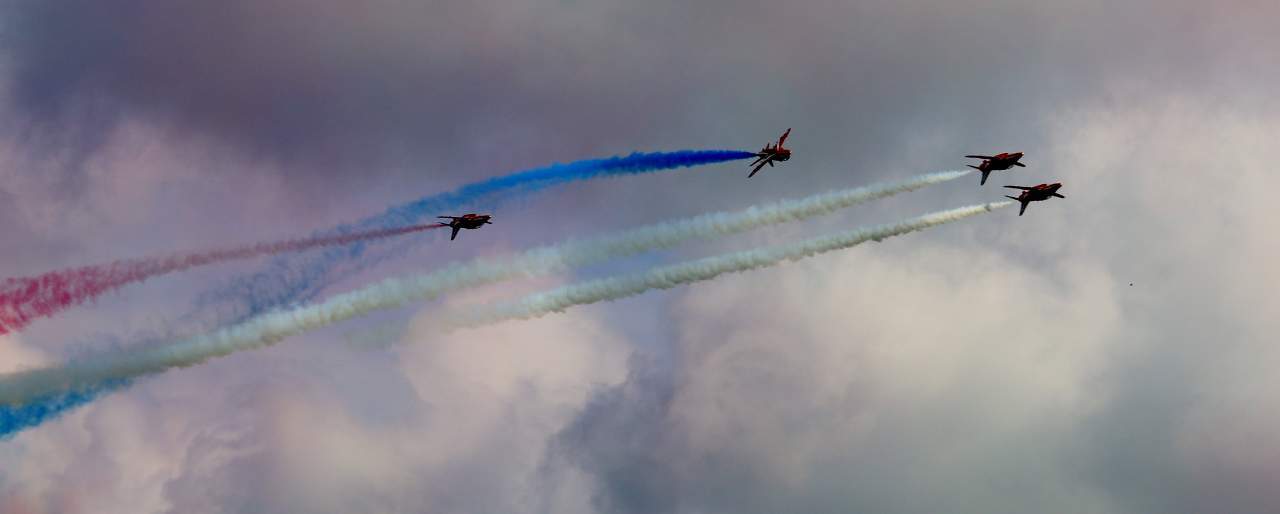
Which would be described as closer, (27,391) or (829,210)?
(27,391)

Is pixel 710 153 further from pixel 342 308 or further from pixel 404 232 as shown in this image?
pixel 342 308

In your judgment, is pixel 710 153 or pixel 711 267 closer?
pixel 710 153

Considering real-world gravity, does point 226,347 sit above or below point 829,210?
below

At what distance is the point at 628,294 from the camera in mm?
119812

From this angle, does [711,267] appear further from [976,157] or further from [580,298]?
[976,157]

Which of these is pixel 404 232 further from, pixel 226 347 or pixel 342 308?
pixel 226 347

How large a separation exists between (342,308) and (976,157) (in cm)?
5303

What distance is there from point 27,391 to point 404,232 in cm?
3106

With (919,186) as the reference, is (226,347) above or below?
below

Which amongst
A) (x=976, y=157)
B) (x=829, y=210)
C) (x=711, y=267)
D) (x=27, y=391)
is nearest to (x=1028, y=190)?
(x=976, y=157)

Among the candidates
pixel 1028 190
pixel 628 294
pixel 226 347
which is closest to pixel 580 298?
pixel 628 294

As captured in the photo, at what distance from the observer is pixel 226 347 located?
384ft

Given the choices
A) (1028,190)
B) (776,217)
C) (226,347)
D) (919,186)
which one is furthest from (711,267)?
(226,347)

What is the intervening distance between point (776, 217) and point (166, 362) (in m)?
50.3
